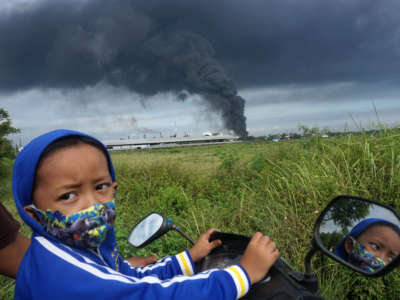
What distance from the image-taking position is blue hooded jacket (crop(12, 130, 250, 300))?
938 mm

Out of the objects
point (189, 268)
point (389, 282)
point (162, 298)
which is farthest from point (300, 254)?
point (162, 298)

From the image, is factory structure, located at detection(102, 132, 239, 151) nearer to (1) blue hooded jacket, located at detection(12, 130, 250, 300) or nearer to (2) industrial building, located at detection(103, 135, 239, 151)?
(2) industrial building, located at detection(103, 135, 239, 151)

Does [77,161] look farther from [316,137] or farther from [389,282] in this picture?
[316,137]

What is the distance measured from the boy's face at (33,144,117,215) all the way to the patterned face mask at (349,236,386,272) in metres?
1.01

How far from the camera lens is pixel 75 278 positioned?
0.95 meters

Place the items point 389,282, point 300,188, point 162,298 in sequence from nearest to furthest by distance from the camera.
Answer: point 162,298 → point 389,282 → point 300,188

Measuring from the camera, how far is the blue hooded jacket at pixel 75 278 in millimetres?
938

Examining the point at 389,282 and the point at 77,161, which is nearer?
the point at 77,161

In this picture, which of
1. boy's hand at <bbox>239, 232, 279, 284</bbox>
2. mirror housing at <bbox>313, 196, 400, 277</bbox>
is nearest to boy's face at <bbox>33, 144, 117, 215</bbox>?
boy's hand at <bbox>239, 232, 279, 284</bbox>

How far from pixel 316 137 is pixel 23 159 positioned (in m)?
5.01

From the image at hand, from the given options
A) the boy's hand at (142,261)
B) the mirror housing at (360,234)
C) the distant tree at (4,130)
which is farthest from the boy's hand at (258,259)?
the distant tree at (4,130)

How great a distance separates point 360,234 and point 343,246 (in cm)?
9

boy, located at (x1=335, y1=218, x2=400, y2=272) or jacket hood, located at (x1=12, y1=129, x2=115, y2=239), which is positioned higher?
jacket hood, located at (x1=12, y1=129, x2=115, y2=239)

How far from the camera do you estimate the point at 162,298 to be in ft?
3.12
